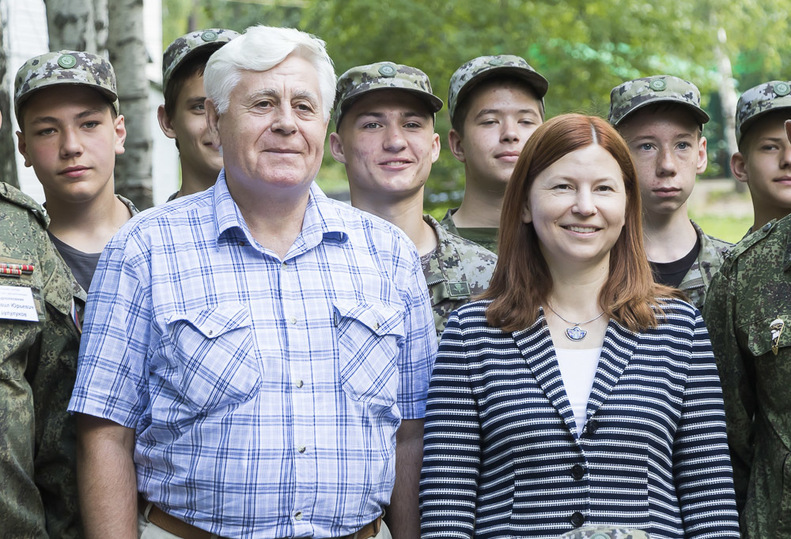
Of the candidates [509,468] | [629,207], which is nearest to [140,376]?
[509,468]

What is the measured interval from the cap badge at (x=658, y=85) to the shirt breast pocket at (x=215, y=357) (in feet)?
8.26

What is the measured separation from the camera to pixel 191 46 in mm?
4836

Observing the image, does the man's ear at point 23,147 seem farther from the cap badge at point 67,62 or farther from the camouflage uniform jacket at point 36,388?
the camouflage uniform jacket at point 36,388

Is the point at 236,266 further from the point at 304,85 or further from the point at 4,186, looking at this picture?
the point at 4,186

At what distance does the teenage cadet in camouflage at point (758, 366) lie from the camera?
3.39 meters

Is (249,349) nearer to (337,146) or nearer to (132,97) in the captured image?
(337,146)

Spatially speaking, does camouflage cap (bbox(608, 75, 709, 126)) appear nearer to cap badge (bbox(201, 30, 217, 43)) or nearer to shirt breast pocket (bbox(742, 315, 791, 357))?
shirt breast pocket (bbox(742, 315, 791, 357))

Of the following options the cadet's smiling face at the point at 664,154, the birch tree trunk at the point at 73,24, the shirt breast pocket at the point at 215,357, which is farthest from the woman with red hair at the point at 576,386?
the birch tree trunk at the point at 73,24

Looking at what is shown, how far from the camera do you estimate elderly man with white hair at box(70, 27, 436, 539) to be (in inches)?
120

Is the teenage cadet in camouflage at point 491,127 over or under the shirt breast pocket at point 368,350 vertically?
over

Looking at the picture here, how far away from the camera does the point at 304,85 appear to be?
3.32 meters

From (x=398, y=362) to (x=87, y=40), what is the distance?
4.29 m

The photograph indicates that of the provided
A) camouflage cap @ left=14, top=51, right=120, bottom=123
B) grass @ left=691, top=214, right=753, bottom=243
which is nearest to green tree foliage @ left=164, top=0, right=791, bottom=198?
camouflage cap @ left=14, top=51, right=120, bottom=123

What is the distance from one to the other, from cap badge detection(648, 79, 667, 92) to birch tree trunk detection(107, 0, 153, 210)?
3922 millimetres
